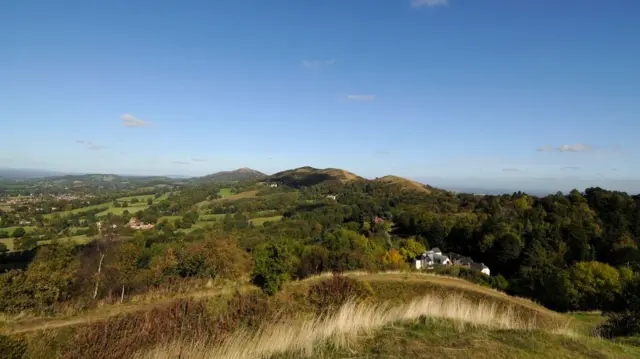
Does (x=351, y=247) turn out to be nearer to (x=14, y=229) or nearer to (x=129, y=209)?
(x=14, y=229)

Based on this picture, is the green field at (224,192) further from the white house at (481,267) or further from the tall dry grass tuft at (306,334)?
the tall dry grass tuft at (306,334)

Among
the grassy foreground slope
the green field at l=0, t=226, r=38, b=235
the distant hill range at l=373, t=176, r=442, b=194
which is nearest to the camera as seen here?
the grassy foreground slope

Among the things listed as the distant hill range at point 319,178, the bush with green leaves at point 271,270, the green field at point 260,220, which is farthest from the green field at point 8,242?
the distant hill range at point 319,178

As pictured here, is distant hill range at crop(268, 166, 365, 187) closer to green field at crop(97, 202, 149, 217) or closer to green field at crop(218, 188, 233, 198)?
green field at crop(218, 188, 233, 198)

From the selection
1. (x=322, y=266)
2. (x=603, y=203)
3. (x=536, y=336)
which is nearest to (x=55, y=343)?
(x=536, y=336)

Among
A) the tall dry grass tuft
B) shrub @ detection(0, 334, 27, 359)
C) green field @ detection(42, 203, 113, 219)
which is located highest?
shrub @ detection(0, 334, 27, 359)

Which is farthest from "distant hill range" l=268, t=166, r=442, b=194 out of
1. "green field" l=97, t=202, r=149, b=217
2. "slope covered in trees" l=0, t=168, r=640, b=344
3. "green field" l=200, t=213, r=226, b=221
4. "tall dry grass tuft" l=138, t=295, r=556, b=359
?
"tall dry grass tuft" l=138, t=295, r=556, b=359

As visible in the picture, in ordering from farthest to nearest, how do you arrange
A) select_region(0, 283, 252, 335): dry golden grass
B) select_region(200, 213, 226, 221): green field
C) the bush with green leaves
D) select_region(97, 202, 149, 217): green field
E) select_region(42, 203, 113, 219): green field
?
select_region(200, 213, 226, 221): green field
select_region(97, 202, 149, 217): green field
select_region(42, 203, 113, 219): green field
the bush with green leaves
select_region(0, 283, 252, 335): dry golden grass

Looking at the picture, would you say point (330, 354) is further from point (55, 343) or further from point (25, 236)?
point (25, 236)

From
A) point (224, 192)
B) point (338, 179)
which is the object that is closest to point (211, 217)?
point (224, 192)

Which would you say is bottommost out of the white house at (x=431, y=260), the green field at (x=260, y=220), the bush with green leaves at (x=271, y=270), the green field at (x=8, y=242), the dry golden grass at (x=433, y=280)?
the white house at (x=431, y=260)

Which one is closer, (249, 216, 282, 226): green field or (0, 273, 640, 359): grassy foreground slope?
(0, 273, 640, 359): grassy foreground slope

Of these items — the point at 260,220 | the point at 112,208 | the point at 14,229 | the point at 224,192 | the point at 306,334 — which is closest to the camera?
the point at 306,334
